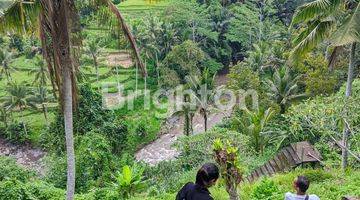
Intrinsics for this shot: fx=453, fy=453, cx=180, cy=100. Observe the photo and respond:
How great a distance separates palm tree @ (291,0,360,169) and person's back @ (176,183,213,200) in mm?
5129

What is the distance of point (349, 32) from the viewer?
844 cm

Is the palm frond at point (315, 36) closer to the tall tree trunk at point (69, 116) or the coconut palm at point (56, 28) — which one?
the coconut palm at point (56, 28)

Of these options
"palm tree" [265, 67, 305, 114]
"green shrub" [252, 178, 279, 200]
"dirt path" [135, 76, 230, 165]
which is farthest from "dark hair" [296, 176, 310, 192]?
"dirt path" [135, 76, 230, 165]

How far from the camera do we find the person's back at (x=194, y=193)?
160 inches

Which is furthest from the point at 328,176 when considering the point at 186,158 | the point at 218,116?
the point at 218,116

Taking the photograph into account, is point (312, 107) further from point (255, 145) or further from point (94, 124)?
point (94, 124)

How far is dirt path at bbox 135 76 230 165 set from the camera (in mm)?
25250

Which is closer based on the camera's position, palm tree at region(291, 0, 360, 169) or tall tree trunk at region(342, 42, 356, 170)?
palm tree at region(291, 0, 360, 169)

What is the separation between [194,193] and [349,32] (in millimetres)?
5694

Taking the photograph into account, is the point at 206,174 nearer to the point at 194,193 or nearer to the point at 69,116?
the point at 194,193

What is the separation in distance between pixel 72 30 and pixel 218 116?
76.2 ft

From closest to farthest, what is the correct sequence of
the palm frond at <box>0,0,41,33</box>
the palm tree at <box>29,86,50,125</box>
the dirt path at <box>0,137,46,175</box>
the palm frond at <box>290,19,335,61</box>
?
the palm frond at <box>0,0,41,33</box> < the palm frond at <box>290,19,335,61</box> < the dirt path at <box>0,137,46,175</box> < the palm tree at <box>29,86,50,125</box>

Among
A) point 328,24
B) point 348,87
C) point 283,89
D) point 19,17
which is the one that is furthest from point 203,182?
point 283,89

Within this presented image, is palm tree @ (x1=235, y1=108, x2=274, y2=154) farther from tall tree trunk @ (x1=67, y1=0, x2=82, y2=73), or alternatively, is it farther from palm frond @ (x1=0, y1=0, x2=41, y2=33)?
palm frond @ (x1=0, y1=0, x2=41, y2=33)
